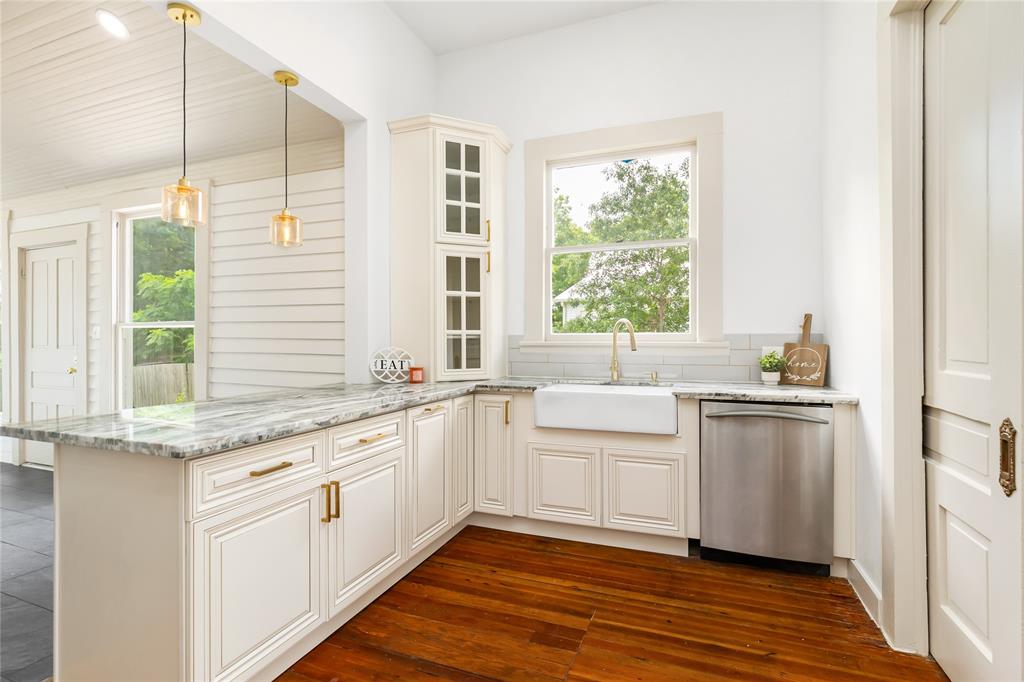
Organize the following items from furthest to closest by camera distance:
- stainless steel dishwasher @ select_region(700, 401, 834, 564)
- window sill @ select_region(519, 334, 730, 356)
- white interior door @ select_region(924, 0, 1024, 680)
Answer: window sill @ select_region(519, 334, 730, 356)
stainless steel dishwasher @ select_region(700, 401, 834, 564)
white interior door @ select_region(924, 0, 1024, 680)

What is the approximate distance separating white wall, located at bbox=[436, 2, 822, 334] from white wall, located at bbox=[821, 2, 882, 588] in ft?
0.52

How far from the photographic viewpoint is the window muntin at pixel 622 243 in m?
3.22

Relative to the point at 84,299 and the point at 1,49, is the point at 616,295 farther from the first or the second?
the point at 84,299

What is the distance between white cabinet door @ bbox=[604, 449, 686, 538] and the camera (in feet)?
8.48

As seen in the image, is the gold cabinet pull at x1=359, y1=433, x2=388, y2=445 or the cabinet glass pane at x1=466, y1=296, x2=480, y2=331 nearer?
the gold cabinet pull at x1=359, y1=433, x2=388, y2=445

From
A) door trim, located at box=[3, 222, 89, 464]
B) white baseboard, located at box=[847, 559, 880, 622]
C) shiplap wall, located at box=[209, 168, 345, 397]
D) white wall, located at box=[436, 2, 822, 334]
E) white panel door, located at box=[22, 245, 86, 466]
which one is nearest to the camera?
white baseboard, located at box=[847, 559, 880, 622]

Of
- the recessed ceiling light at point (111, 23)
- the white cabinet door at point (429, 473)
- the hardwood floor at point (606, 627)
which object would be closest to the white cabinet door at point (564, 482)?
the hardwood floor at point (606, 627)

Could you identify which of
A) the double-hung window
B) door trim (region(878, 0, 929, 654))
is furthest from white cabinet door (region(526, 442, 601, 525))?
the double-hung window

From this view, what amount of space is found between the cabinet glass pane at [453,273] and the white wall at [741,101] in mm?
1217

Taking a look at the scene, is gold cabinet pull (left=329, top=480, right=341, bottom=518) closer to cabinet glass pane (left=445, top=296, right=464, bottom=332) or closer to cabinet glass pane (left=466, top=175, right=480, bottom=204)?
cabinet glass pane (left=445, top=296, right=464, bottom=332)

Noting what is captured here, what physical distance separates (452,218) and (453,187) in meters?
0.21

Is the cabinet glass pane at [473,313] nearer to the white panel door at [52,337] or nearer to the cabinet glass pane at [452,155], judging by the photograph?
the cabinet glass pane at [452,155]

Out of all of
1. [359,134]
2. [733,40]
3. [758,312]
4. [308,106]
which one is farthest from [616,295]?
[308,106]

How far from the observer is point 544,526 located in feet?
9.55
